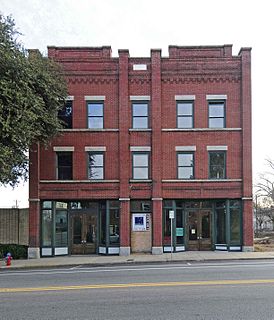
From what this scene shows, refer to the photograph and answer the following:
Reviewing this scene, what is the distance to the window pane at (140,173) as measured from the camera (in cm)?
2827

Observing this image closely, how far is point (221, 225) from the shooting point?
2872 centimetres

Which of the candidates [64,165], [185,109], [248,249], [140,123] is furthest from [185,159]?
[64,165]

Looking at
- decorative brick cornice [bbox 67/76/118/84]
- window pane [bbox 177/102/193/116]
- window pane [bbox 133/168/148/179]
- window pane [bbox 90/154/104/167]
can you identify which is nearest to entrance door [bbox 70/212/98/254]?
window pane [bbox 90/154/104/167]

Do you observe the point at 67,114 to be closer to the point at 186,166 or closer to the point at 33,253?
the point at 186,166

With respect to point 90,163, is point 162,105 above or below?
above

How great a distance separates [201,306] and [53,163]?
63.4ft

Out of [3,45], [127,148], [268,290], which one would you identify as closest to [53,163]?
[127,148]

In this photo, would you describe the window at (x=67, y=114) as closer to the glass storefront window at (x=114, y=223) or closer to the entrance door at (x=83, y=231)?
the entrance door at (x=83, y=231)

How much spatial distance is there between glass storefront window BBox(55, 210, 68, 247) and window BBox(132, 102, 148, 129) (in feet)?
21.8

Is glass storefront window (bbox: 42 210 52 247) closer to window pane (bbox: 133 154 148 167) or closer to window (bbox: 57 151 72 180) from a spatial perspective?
window (bbox: 57 151 72 180)

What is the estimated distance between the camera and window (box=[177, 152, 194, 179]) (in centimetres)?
2830

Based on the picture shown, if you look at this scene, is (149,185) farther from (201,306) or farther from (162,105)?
(201,306)

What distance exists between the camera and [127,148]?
2812 centimetres

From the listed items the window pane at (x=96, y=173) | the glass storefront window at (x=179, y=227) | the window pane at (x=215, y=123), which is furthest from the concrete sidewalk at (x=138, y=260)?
the window pane at (x=215, y=123)
